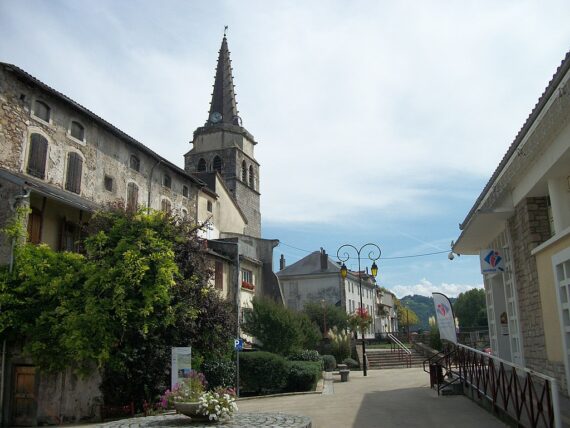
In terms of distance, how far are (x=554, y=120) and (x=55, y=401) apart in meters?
13.8

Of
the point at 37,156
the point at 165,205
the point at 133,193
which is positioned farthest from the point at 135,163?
the point at 37,156

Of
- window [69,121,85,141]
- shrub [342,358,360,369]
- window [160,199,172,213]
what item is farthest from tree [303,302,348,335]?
window [69,121,85,141]

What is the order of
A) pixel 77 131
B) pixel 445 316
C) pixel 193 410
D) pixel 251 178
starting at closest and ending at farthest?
pixel 193 410 < pixel 445 316 < pixel 77 131 < pixel 251 178

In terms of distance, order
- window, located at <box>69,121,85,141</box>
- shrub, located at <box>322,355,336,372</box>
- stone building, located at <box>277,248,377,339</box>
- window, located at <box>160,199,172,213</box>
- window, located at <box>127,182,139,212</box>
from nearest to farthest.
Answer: window, located at <box>69,121,85,141</box> → window, located at <box>127,182,139,212</box> → window, located at <box>160,199,172,213</box> → shrub, located at <box>322,355,336,372</box> → stone building, located at <box>277,248,377,339</box>

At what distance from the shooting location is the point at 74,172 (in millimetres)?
20500

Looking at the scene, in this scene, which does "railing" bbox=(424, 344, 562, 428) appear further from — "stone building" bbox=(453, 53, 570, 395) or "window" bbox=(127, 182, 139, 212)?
"window" bbox=(127, 182, 139, 212)

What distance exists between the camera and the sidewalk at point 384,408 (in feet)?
34.8

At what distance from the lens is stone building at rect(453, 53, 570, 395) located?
31.0 feet

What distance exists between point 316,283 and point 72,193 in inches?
1495

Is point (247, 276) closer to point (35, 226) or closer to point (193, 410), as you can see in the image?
point (35, 226)

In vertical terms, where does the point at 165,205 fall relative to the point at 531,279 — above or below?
above

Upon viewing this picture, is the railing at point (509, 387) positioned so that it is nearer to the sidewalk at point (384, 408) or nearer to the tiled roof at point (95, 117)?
the sidewalk at point (384, 408)

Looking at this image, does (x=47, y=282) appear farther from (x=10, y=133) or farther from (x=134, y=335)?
(x=10, y=133)

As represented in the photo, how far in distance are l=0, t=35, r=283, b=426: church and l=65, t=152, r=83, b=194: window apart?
4 cm
